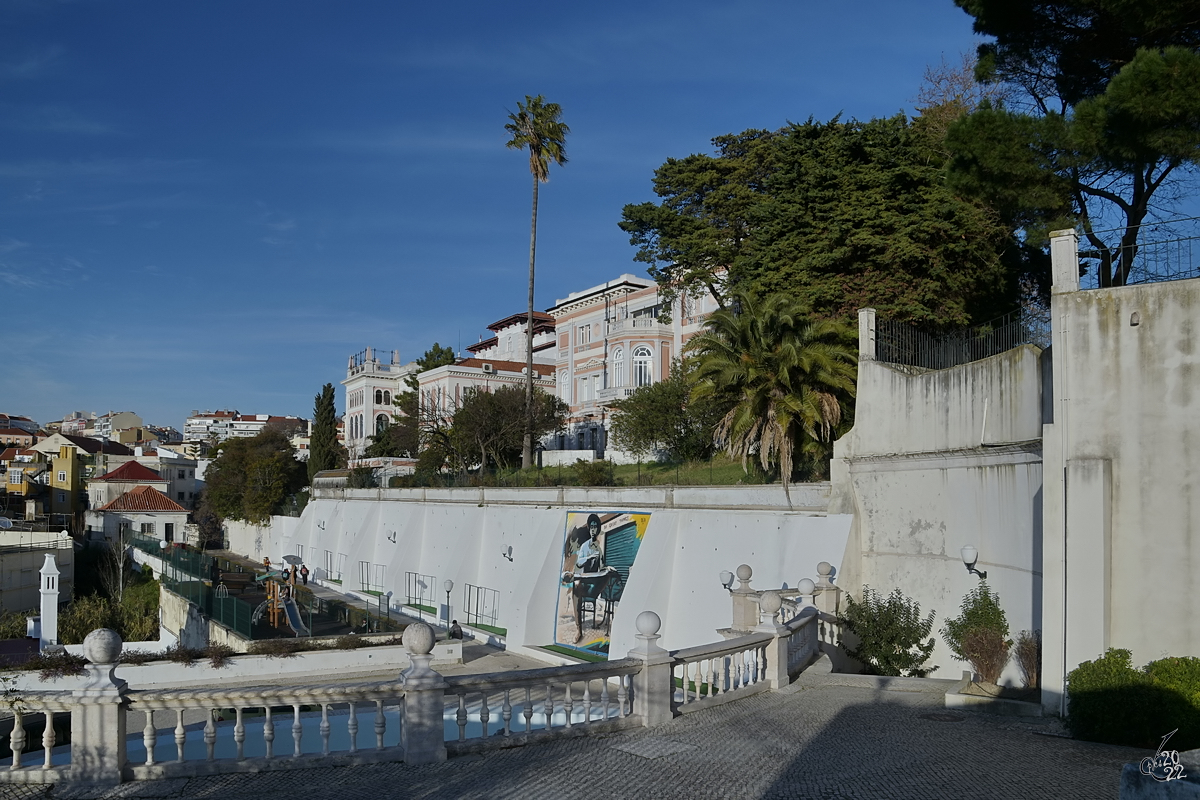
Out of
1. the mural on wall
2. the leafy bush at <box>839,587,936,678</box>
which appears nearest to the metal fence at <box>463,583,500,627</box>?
the mural on wall

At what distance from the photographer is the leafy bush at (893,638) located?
15.3 m

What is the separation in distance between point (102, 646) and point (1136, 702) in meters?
10.3

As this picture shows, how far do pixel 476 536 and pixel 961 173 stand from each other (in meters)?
22.2

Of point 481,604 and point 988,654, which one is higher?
point 988,654

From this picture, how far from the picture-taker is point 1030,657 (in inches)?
497

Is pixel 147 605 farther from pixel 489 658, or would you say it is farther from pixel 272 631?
pixel 489 658

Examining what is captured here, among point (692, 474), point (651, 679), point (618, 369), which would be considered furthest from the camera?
point (618, 369)

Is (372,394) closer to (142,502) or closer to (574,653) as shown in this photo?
(142,502)

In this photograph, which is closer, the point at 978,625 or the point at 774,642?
the point at 774,642

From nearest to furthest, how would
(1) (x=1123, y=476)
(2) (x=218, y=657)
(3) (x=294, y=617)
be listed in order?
(1) (x=1123, y=476) < (2) (x=218, y=657) < (3) (x=294, y=617)

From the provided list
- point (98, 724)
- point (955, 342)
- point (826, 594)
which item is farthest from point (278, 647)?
point (955, 342)

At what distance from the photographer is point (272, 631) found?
24.2 meters

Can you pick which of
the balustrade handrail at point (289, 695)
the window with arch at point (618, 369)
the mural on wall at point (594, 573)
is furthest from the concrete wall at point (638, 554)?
the window with arch at point (618, 369)

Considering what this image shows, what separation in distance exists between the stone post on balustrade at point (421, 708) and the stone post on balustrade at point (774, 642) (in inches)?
213
